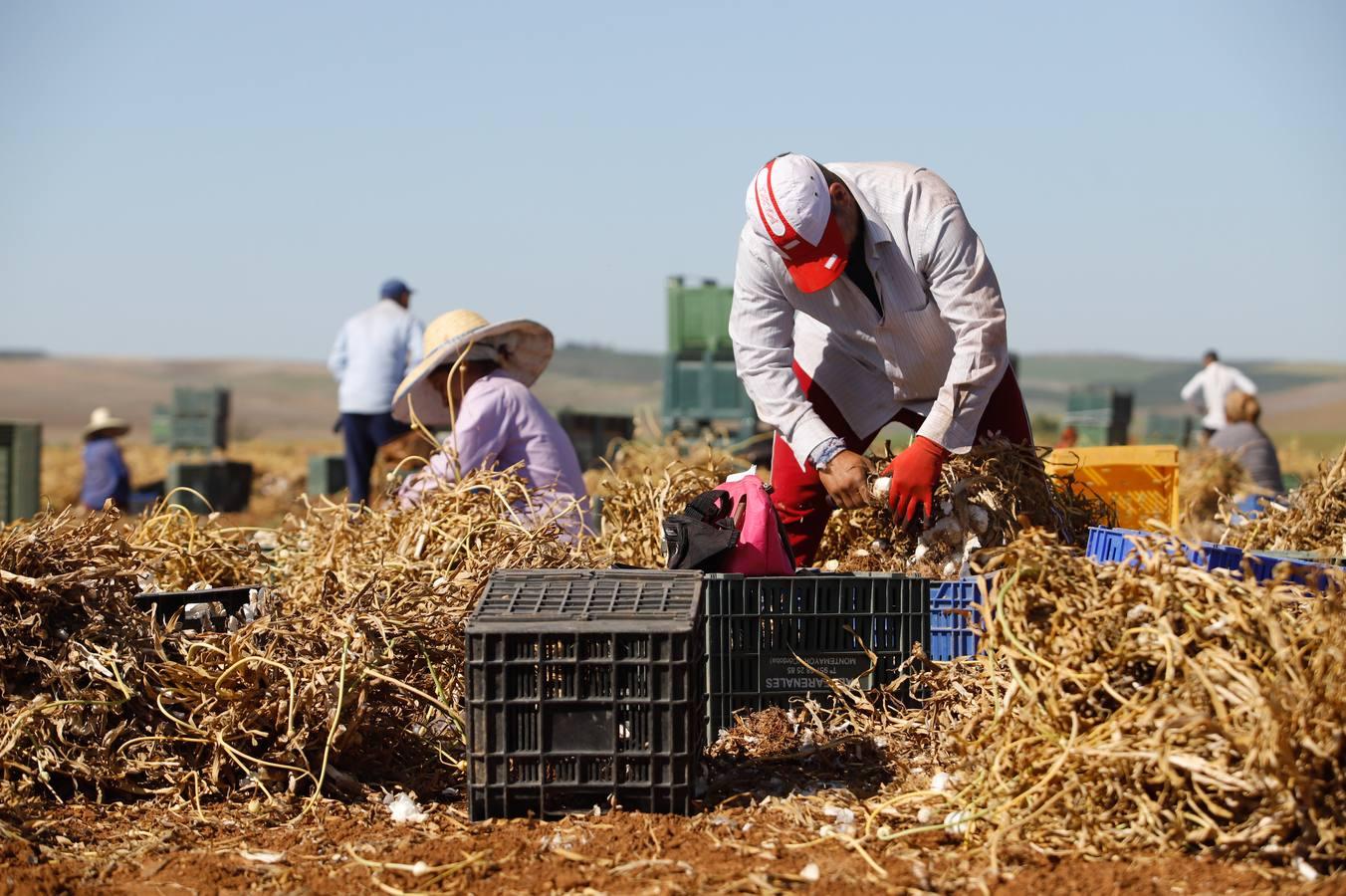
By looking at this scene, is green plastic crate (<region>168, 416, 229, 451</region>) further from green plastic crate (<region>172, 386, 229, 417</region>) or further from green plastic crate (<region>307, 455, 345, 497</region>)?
green plastic crate (<region>307, 455, 345, 497</region>)

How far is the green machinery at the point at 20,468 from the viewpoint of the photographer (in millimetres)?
9891

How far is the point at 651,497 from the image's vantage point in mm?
5363

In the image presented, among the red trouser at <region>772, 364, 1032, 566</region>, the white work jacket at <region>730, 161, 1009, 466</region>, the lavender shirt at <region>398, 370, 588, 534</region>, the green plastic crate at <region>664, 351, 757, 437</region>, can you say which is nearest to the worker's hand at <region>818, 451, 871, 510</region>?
the white work jacket at <region>730, 161, 1009, 466</region>

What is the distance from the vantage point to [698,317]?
1281 centimetres

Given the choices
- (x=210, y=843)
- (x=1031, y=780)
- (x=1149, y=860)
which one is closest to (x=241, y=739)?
(x=210, y=843)

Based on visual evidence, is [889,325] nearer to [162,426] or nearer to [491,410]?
[491,410]

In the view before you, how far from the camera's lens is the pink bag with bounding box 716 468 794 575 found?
161 inches

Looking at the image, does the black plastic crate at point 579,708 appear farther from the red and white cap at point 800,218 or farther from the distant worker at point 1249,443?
the distant worker at point 1249,443

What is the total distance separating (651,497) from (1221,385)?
11.5m

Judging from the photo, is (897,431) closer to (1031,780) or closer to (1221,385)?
(1031,780)

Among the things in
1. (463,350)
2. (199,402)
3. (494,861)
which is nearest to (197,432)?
(199,402)

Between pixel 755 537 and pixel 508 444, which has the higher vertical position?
pixel 508 444

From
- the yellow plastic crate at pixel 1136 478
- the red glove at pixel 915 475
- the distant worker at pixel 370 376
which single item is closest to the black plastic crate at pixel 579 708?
the red glove at pixel 915 475

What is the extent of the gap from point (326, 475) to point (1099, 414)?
8.82 meters
